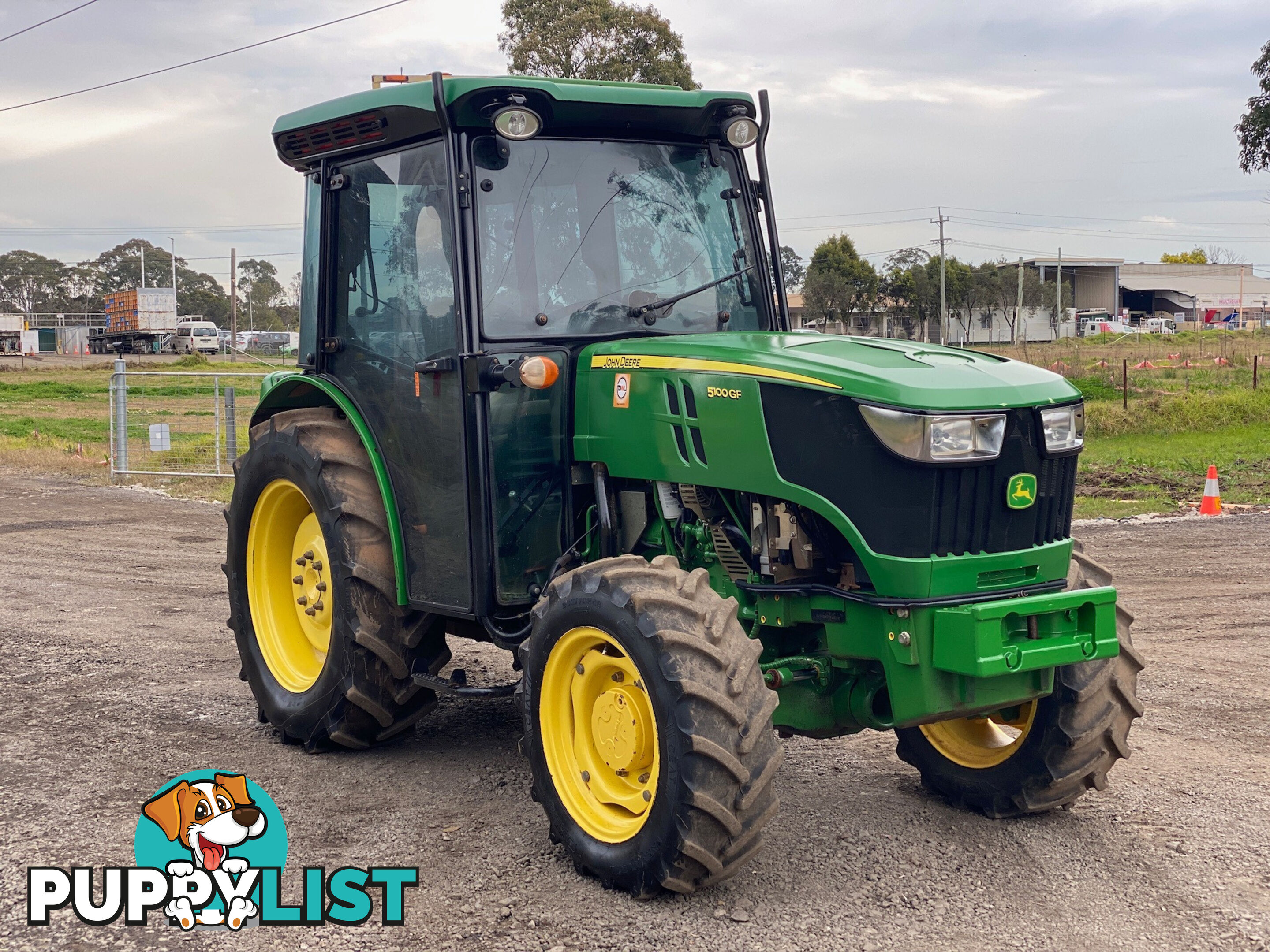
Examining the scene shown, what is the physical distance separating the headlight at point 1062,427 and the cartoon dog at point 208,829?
3.10 m

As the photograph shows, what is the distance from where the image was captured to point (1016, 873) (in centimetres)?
442

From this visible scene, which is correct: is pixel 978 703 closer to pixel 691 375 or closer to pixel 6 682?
pixel 691 375

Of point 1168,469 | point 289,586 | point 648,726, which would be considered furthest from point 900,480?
point 1168,469

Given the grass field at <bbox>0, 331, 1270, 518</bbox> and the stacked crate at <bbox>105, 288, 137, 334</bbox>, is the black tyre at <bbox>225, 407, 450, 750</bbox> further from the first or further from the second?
the stacked crate at <bbox>105, 288, 137, 334</bbox>

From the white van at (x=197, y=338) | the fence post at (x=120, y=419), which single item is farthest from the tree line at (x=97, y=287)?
the fence post at (x=120, y=419)

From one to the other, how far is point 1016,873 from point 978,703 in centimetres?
71

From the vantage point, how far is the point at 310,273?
5984mm

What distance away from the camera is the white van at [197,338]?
212 ft

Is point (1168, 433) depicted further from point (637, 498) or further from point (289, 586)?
point (637, 498)

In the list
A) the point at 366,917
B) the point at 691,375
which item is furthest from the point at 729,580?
the point at 366,917

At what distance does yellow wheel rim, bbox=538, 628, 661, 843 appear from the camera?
4184mm

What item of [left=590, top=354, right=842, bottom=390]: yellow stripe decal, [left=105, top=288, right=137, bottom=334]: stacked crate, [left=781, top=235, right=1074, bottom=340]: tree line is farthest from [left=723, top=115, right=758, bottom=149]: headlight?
[left=105, top=288, right=137, bottom=334]: stacked crate

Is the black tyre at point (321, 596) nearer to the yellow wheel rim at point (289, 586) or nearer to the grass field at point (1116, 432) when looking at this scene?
the yellow wheel rim at point (289, 586)

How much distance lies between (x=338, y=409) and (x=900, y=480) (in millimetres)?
2968
